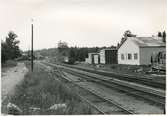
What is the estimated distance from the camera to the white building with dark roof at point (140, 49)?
41562 millimetres

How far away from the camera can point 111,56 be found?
2323 inches

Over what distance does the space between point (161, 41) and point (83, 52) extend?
46585 mm

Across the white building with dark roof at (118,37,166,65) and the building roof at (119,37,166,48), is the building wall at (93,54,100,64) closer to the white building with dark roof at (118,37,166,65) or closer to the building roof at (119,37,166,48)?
the white building with dark roof at (118,37,166,65)

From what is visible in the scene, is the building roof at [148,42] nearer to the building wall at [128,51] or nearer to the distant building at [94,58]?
the building wall at [128,51]

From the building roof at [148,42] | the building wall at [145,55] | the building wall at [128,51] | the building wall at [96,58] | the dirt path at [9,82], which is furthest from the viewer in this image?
the building wall at [96,58]

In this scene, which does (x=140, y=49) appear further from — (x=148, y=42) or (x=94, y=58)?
(x=94, y=58)

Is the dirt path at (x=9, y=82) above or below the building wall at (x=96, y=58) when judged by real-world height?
below

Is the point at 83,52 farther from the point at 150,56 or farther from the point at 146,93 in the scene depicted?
the point at 146,93

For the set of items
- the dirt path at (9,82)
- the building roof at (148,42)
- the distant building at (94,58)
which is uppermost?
the building roof at (148,42)

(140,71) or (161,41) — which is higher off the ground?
(161,41)

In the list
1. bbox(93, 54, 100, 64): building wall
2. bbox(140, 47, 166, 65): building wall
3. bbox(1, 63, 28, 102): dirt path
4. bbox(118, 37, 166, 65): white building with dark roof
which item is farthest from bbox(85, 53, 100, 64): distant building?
bbox(1, 63, 28, 102): dirt path

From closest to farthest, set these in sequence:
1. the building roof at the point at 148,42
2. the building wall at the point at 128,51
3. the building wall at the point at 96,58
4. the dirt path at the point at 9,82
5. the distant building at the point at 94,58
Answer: the dirt path at the point at 9,82 < the building roof at the point at 148,42 < the building wall at the point at 128,51 < the building wall at the point at 96,58 < the distant building at the point at 94,58

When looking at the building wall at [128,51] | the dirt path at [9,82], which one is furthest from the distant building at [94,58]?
the dirt path at [9,82]

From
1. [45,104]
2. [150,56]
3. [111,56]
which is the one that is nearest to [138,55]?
[150,56]
